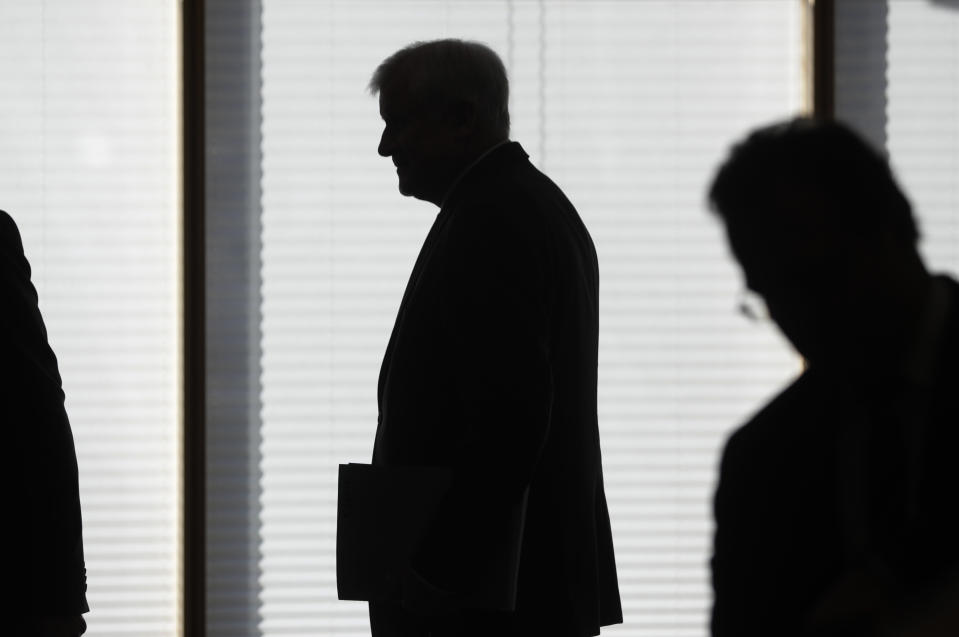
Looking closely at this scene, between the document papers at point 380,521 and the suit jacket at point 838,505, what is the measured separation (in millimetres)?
581

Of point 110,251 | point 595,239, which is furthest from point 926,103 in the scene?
point 110,251

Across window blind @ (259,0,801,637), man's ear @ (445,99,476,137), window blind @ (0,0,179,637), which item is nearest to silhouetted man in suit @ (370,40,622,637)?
man's ear @ (445,99,476,137)

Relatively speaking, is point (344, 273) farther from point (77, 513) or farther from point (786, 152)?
point (786, 152)

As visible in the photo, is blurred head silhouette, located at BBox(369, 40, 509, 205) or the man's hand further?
blurred head silhouette, located at BBox(369, 40, 509, 205)

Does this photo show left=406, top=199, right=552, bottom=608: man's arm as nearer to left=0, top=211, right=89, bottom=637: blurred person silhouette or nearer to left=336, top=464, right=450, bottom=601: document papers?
left=336, top=464, right=450, bottom=601: document papers

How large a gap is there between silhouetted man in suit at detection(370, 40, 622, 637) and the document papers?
25mm

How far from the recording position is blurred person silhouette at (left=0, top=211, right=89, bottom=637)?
5.10 ft

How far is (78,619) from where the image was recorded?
1622 millimetres

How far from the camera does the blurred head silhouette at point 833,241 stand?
941mm

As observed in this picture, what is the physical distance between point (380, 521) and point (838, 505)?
820 millimetres

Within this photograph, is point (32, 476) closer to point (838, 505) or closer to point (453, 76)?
point (453, 76)

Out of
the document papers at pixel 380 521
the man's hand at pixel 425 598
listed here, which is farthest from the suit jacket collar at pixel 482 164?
the man's hand at pixel 425 598

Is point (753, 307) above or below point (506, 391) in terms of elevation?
above

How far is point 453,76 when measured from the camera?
5.96 ft
